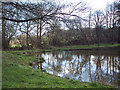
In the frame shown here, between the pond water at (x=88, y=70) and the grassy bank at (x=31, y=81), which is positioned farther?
the pond water at (x=88, y=70)

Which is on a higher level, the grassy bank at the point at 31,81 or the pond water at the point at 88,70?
the grassy bank at the point at 31,81

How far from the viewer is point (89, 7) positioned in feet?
13.5

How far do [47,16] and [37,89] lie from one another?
295 cm

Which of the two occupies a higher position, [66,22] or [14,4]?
[14,4]

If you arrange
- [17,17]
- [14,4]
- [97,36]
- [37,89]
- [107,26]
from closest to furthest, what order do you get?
[37,89] < [14,4] < [17,17] < [97,36] < [107,26]

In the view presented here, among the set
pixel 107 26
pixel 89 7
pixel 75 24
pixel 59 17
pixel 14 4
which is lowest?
pixel 75 24

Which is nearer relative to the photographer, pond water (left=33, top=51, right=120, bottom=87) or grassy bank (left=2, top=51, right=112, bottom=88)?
grassy bank (left=2, top=51, right=112, bottom=88)

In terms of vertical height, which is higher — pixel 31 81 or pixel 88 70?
pixel 31 81

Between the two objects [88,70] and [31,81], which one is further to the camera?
[88,70]

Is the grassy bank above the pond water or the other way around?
above

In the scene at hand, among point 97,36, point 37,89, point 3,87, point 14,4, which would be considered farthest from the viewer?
point 97,36

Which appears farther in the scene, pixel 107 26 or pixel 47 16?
pixel 107 26

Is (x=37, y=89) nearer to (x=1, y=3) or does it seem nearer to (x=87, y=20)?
(x=87, y=20)

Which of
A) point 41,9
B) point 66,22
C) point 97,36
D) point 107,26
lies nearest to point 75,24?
point 66,22
